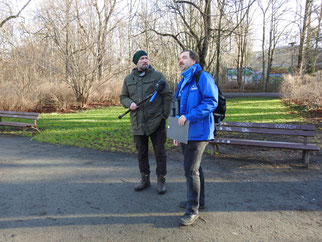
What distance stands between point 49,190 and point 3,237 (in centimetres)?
121

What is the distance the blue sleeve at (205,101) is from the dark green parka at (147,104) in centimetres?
95

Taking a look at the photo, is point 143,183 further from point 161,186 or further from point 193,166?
point 193,166

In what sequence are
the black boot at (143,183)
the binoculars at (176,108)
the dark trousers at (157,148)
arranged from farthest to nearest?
the black boot at (143,183) → the dark trousers at (157,148) → the binoculars at (176,108)

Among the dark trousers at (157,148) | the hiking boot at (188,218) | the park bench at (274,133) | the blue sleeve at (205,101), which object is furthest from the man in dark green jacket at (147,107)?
the park bench at (274,133)

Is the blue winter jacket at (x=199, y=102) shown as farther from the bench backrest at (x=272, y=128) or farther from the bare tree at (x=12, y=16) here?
the bare tree at (x=12, y=16)

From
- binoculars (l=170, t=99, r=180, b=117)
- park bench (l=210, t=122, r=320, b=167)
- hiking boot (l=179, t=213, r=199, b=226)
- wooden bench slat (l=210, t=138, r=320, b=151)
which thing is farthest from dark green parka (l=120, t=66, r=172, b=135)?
wooden bench slat (l=210, t=138, r=320, b=151)

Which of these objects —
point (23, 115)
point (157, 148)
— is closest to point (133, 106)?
point (157, 148)

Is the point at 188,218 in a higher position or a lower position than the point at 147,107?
lower

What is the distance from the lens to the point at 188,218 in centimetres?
284

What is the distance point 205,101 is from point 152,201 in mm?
1664

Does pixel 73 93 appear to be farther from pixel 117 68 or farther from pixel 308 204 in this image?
pixel 308 204

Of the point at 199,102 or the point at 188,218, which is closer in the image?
the point at 199,102

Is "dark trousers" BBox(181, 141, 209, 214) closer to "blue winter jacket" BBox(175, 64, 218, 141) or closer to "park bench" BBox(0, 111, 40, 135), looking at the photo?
"blue winter jacket" BBox(175, 64, 218, 141)

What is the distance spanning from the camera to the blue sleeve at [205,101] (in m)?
2.62
